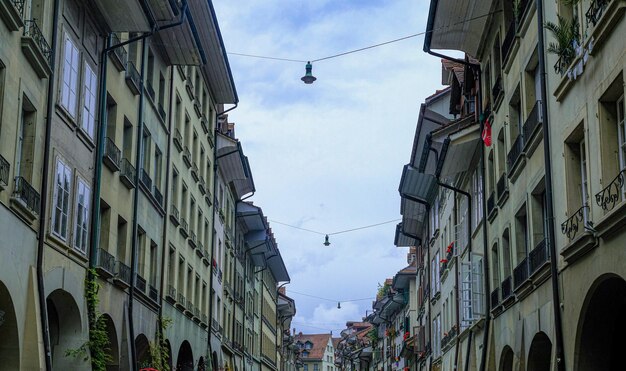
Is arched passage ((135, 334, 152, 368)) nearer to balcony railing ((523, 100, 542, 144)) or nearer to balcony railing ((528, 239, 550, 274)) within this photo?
balcony railing ((528, 239, 550, 274))

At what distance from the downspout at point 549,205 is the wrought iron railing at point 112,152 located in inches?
440

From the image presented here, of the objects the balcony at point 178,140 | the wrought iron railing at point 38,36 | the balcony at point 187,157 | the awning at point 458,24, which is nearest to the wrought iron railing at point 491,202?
the awning at point 458,24

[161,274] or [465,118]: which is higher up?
[465,118]

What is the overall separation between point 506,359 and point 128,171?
12324 millimetres

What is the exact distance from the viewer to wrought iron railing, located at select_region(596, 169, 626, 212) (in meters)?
15.6

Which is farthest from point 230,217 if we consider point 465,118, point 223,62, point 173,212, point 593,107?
point 593,107

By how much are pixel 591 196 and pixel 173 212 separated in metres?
21.3

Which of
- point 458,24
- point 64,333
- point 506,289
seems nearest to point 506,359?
point 506,289

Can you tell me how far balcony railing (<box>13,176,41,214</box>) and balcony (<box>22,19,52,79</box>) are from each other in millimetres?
2343

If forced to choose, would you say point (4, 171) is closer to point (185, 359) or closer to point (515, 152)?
point (515, 152)

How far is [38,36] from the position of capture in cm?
1955

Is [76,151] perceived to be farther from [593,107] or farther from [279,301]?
[279,301]

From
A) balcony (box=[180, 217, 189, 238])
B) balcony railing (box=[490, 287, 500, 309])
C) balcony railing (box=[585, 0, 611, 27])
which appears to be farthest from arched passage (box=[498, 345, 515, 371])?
balcony (box=[180, 217, 189, 238])

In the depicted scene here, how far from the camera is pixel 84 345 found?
76.3 feet
